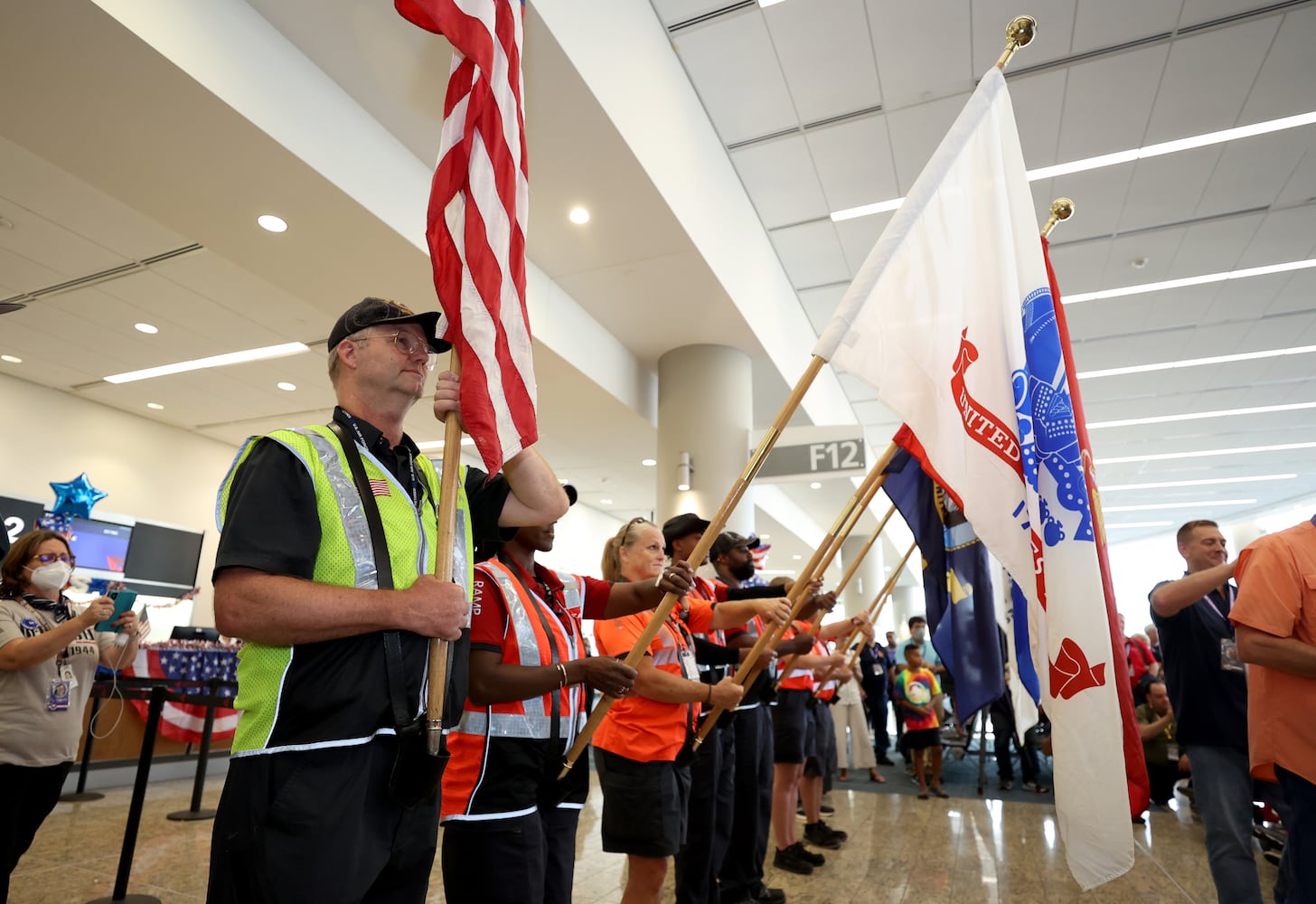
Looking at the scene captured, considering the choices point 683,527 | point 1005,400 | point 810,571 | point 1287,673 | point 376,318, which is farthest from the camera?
point 683,527

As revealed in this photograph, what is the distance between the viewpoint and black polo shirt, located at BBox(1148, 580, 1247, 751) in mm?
2750

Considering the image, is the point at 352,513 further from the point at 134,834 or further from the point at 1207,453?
the point at 1207,453

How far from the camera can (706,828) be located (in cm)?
311

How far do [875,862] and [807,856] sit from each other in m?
0.45

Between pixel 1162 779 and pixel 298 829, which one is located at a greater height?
pixel 298 829

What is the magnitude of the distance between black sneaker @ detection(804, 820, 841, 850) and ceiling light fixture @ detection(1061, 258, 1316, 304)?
17.7 ft

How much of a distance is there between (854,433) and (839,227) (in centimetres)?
192

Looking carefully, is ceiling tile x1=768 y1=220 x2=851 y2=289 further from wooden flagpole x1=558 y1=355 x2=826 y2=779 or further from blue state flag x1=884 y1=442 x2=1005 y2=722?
wooden flagpole x1=558 y1=355 x2=826 y2=779

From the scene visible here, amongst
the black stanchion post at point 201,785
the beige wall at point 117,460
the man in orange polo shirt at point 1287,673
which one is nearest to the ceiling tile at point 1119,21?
the man in orange polo shirt at point 1287,673

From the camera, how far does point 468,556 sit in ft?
5.01

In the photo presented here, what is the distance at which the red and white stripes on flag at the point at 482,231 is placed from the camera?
5.38 feet

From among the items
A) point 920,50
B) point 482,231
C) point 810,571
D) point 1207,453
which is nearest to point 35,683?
point 482,231

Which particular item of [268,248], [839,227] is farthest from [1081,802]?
[839,227]

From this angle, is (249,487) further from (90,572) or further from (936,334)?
(90,572)
